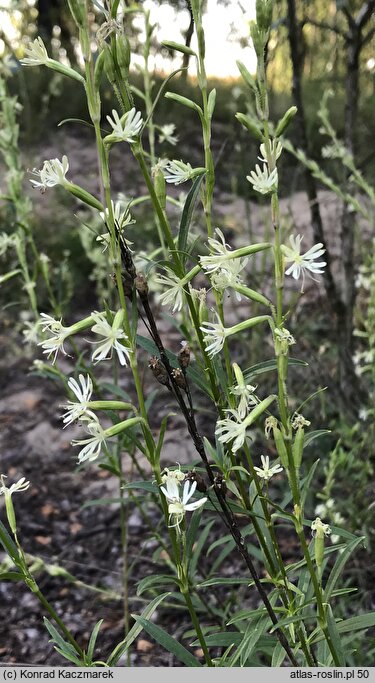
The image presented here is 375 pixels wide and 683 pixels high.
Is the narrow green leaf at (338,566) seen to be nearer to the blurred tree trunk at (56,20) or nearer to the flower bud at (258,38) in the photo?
the flower bud at (258,38)

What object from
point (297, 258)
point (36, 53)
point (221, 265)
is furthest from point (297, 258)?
point (36, 53)

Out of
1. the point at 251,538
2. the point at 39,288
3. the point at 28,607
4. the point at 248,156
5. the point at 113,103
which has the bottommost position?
the point at 28,607

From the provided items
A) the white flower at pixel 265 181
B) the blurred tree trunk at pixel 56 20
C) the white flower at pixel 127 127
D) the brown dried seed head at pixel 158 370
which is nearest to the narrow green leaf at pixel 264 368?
the brown dried seed head at pixel 158 370

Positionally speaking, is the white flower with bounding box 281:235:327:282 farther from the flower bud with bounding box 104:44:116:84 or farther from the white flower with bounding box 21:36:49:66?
the white flower with bounding box 21:36:49:66

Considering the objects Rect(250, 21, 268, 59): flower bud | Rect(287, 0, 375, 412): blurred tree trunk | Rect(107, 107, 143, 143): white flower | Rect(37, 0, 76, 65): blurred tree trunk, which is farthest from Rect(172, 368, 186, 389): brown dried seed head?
Rect(37, 0, 76, 65): blurred tree trunk

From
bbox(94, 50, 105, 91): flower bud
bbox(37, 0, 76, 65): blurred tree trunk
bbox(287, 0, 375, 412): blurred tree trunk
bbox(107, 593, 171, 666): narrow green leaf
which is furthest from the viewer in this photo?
bbox(37, 0, 76, 65): blurred tree trunk

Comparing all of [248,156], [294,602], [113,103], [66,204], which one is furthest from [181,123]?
[294,602]

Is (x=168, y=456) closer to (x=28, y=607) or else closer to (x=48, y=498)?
(x=48, y=498)
